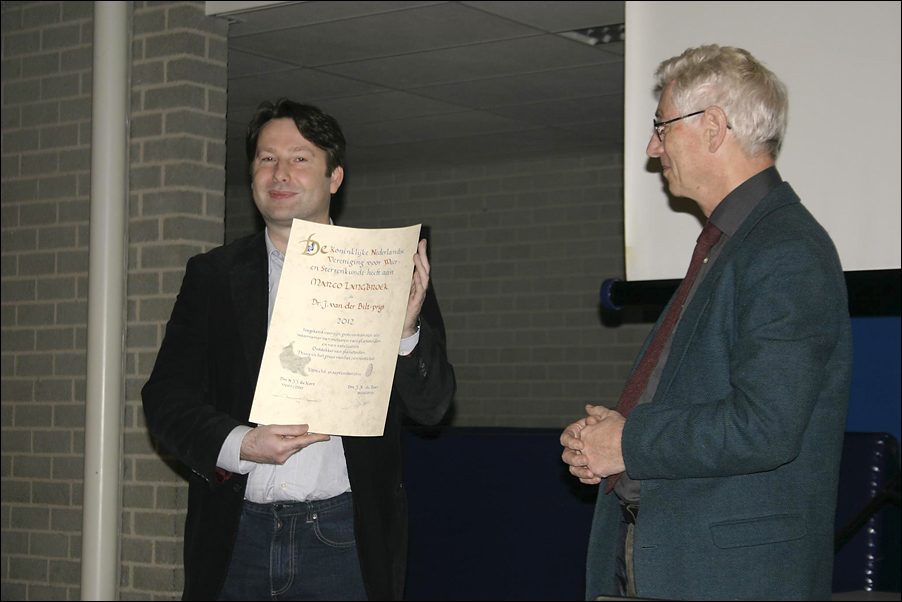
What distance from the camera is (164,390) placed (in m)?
2.01

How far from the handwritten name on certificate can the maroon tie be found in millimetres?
456

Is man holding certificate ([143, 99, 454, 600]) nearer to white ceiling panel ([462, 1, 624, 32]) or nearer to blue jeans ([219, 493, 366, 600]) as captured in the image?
blue jeans ([219, 493, 366, 600])

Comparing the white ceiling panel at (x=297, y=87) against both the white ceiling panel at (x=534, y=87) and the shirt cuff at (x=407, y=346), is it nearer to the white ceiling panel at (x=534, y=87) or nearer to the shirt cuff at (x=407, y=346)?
the white ceiling panel at (x=534, y=87)

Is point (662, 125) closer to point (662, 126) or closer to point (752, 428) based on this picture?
point (662, 126)

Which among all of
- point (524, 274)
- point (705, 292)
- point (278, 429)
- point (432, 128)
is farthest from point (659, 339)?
point (524, 274)

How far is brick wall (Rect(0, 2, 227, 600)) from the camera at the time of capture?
417 cm

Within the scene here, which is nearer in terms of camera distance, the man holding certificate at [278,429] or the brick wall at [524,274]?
the man holding certificate at [278,429]

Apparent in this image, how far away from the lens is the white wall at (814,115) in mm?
2883

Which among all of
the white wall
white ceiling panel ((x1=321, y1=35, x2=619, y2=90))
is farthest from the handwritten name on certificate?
white ceiling panel ((x1=321, y1=35, x2=619, y2=90))

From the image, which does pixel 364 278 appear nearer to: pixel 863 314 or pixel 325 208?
pixel 325 208

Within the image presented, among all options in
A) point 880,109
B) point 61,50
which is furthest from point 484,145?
point 880,109

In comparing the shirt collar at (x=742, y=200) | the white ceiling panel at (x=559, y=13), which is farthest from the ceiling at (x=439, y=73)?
the shirt collar at (x=742, y=200)

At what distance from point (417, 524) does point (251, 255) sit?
2.74m

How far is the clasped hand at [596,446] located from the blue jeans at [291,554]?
1.68ft
